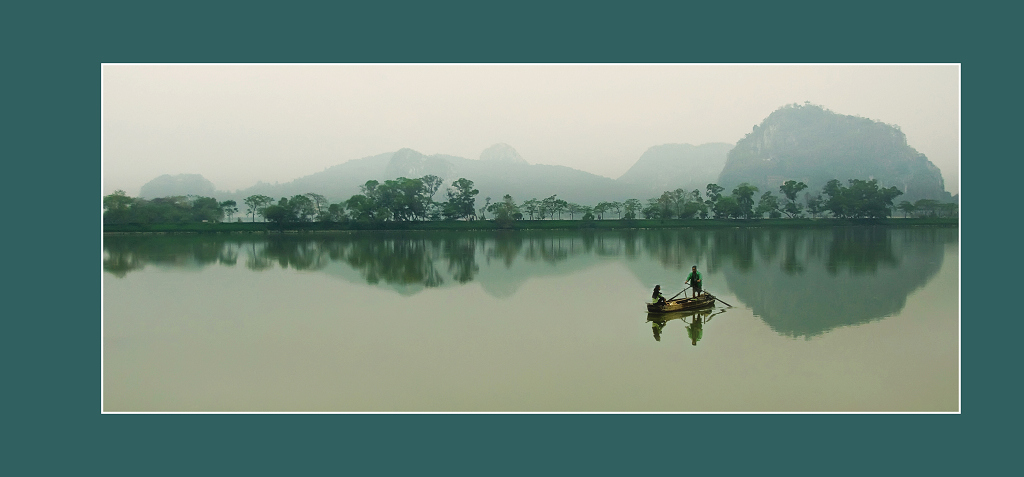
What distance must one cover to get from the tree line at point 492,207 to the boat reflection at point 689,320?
36117mm

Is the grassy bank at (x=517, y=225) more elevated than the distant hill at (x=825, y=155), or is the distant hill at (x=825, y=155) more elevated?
the distant hill at (x=825, y=155)

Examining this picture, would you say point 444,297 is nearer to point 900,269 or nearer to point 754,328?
point 754,328

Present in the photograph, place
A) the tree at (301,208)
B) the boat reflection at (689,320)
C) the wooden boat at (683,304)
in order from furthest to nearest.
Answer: the tree at (301,208) < the wooden boat at (683,304) < the boat reflection at (689,320)

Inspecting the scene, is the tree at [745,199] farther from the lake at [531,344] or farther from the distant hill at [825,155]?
the lake at [531,344]

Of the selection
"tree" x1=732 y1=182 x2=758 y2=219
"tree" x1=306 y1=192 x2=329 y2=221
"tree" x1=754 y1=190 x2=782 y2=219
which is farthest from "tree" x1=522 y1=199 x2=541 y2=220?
"tree" x1=754 y1=190 x2=782 y2=219

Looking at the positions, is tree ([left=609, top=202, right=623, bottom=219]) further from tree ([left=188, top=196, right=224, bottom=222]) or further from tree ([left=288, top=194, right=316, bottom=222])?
tree ([left=188, top=196, right=224, bottom=222])

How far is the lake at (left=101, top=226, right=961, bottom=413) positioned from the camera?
6.41 meters

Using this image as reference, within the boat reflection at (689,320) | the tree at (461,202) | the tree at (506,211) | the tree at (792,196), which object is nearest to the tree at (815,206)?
the tree at (792,196)

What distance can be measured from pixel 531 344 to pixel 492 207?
40125 mm

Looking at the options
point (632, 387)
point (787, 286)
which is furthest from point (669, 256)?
point (632, 387)

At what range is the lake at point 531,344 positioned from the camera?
6.41m

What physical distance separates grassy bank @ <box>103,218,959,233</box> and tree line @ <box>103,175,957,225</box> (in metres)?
0.66

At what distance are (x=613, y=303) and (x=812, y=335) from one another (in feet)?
12.0

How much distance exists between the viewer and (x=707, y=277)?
1460 cm
